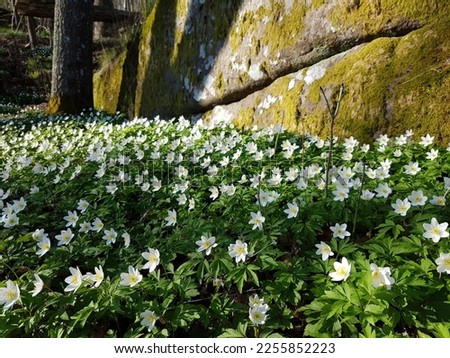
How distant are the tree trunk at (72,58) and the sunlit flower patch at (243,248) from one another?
562cm

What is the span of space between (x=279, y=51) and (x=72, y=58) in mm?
6148

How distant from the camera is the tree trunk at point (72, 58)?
8.52 metres

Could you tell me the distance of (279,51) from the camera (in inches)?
179

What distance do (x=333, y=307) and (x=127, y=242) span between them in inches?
49.8

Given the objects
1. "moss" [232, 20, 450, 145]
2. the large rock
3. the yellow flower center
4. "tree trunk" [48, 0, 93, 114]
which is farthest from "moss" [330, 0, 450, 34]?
"tree trunk" [48, 0, 93, 114]

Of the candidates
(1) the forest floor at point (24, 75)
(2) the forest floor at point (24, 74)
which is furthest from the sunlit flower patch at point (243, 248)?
(1) the forest floor at point (24, 75)

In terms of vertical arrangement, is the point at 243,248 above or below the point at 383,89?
Answer: below

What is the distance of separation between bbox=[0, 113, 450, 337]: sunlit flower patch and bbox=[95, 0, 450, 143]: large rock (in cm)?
57

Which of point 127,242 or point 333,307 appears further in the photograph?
point 127,242

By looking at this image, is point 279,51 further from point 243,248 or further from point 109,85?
point 109,85

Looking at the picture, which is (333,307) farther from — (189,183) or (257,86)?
(257,86)

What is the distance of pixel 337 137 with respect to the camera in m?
3.75

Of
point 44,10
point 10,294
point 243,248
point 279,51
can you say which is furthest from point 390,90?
point 44,10
